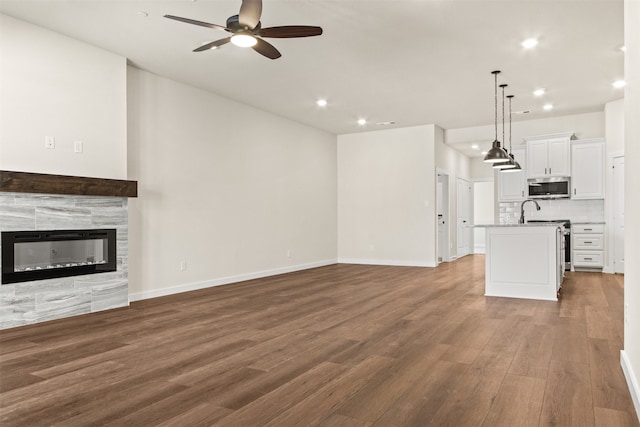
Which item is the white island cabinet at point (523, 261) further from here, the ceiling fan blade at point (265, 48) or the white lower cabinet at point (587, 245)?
the ceiling fan blade at point (265, 48)

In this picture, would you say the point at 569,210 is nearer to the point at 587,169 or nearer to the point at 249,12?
the point at 587,169

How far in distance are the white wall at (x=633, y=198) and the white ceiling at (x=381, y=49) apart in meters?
1.62

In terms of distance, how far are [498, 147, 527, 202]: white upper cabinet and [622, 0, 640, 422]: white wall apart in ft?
20.6

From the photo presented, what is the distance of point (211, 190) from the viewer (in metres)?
6.37

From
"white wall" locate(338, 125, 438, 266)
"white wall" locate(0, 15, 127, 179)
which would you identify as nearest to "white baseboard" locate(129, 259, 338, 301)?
"white wall" locate(338, 125, 438, 266)

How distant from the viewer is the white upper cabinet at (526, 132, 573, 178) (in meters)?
8.08

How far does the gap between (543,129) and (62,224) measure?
8.49 meters

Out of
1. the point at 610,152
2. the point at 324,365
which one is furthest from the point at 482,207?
the point at 324,365

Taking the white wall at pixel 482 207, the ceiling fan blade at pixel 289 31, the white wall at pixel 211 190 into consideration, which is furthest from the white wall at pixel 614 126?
the ceiling fan blade at pixel 289 31

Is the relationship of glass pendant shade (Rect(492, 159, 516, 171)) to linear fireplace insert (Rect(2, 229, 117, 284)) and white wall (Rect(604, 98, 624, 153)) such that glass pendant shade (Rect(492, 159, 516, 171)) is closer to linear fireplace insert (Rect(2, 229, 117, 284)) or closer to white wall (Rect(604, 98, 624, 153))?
white wall (Rect(604, 98, 624, 153))

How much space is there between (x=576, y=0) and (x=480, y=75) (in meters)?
1.97

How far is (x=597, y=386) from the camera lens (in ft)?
8.25

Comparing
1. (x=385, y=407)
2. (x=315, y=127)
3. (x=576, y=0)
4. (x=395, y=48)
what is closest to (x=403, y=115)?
(x=315, y=127)

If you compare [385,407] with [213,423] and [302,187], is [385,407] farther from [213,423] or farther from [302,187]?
[302,187]
